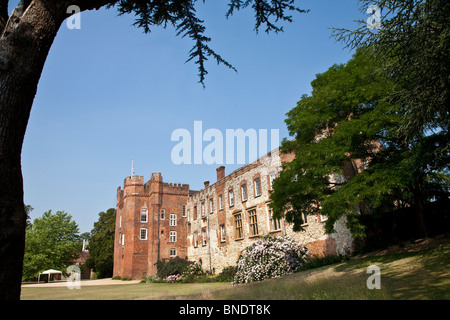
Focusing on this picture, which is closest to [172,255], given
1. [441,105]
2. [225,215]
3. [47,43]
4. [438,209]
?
[225,215]

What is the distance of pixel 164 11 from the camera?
5426 millimetres

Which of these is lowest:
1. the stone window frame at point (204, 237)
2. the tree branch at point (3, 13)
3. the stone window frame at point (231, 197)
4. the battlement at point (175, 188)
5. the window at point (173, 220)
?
the stone window frame at point (204, 237)

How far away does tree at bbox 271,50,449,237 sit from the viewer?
11625 millimetres

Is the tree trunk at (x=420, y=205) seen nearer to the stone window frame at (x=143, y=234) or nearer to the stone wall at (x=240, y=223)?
the stone wall at (x=240, y=223)

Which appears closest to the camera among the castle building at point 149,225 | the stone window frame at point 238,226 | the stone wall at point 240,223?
the stone wall at point 240,223

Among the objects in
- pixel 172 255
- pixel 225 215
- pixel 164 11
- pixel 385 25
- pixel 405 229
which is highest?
pixel 385 25

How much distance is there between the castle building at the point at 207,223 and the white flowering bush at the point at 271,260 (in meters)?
2.36

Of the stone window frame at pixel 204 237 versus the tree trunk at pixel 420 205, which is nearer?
the tree trunk at pixel 420 205

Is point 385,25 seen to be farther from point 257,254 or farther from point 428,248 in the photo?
point 257,254

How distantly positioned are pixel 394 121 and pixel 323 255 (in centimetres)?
1086

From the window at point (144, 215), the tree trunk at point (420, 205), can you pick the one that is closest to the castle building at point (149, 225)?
the window at point (144, 215)

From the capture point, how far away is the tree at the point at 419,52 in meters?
8.24

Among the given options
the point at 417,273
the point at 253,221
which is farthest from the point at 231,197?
the point at 417,273

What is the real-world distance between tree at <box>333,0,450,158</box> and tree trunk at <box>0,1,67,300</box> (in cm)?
911
